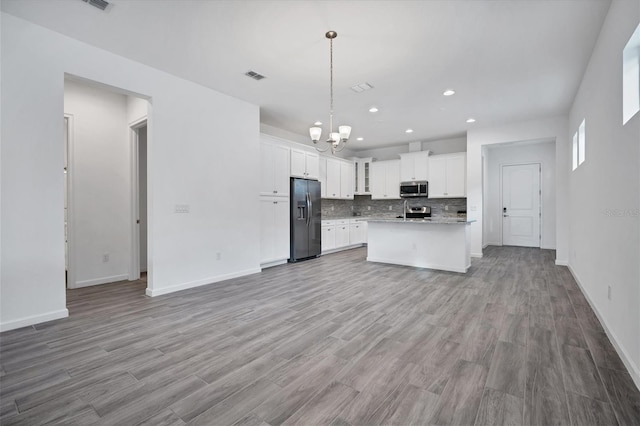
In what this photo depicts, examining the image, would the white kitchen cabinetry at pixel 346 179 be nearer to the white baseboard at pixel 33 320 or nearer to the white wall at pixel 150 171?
the white wall at pixel 150 171

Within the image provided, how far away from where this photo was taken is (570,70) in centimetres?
389

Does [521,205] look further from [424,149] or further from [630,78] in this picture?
[630,78]

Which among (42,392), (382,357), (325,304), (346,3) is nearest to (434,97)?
(346,3)

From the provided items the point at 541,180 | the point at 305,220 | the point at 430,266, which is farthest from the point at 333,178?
the point at 541,180

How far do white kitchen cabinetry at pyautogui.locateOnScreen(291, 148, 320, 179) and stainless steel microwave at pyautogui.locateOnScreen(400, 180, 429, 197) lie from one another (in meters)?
2.58


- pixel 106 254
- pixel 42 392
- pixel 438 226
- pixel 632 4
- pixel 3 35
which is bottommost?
pixel 42 392

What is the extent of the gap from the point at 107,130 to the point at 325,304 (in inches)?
168

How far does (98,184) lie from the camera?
14.9 feet

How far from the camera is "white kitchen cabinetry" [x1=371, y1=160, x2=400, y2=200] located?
8406 mm

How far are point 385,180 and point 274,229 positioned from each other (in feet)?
13.5

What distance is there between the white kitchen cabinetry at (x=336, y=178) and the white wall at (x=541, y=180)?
362 centimetres

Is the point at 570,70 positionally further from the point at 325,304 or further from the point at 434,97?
the point at 325,304

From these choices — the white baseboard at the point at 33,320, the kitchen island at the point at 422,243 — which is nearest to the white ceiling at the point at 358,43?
the kitchen island at the point at 422,243

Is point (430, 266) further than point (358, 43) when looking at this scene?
Yes
